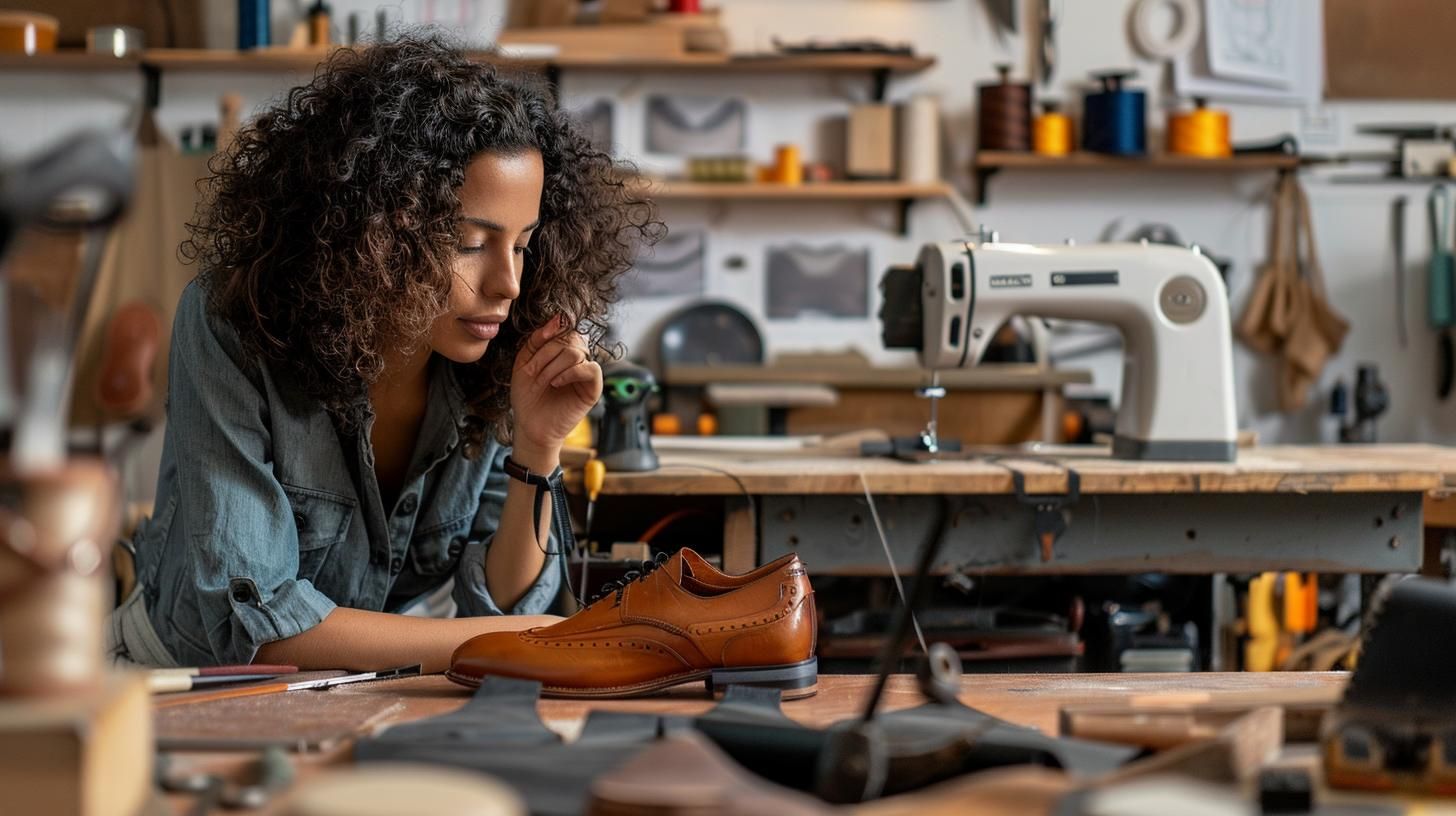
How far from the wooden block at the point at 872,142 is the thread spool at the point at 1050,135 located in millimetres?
563

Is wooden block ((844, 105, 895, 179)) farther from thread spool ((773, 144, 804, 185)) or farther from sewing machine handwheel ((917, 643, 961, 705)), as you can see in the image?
sewing machine handwheel ((917, 643, 961, 705))

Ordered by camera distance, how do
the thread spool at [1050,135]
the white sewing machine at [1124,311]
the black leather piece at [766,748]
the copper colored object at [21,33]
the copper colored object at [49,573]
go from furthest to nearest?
the thread spool at [1050,135], the copper colored object at [21,33], the white sewing machine at [1124,311], the black leather piece at [766,748], the copper colored object at [49,573]

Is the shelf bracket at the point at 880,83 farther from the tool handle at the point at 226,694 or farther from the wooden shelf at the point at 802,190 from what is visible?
the tool handle at the point at 226,694

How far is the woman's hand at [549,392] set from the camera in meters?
1.95

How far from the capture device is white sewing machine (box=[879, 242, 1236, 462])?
107 inches

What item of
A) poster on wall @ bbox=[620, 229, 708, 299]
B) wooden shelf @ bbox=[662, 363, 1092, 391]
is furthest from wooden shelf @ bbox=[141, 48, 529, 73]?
wooden shelf @ bbox=[662, 363, 1092, 391]

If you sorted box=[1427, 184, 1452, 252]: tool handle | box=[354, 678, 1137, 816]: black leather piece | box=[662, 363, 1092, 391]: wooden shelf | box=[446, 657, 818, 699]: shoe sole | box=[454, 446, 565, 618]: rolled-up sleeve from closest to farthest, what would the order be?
box=[354, 678, 1137, 816]: black leather piece < box=[446, 657, 818, 699]: shoe sole < box=[454, 446, 565, 618]: rolled-up sleeve < box=[662, 363, 1092, 391]: wooden shelf < box=[1427, 184, 1452, 252]: tool handle

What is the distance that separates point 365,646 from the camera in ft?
5.47

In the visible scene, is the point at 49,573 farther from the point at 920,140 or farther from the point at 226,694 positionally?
the point at 920,140

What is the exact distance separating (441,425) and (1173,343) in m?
1.52

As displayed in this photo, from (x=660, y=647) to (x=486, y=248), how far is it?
68 centimetres

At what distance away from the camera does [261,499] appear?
1.70m

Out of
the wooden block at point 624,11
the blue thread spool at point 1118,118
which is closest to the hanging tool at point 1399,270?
the blue thread spool at point 1118,118

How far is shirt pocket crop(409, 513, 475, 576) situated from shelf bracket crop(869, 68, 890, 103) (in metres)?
3.94
